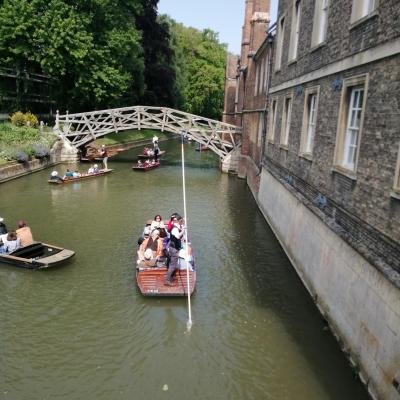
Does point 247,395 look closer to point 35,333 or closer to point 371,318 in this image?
point 371,318

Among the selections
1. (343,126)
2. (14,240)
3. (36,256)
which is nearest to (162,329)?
(36,256)

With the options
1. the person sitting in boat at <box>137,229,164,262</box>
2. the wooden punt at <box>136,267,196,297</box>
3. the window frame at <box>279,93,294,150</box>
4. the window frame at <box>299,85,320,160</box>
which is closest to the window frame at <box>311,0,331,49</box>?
the window frame at <box>299,85,320,160</box>

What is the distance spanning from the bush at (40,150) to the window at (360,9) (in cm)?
1964

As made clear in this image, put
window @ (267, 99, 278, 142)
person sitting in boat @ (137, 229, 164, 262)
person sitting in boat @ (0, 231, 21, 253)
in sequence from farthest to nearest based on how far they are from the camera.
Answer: window @ (267, 99, 278, 142), person sitting in boat @ (0, 231, 21, 253), person sitting in boat @ (137, 229, 164, 262)

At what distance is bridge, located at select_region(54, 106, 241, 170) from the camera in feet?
86.6

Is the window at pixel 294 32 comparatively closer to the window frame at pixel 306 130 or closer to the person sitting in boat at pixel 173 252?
the window frame at pixel 306 130

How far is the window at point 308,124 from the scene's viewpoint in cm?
1049

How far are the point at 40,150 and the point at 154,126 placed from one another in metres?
6.74

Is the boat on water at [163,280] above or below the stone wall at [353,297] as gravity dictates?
below

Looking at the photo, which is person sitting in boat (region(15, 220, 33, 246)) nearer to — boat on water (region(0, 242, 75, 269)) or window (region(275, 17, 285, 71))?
boat on water (region(0, 242, 75, 269))

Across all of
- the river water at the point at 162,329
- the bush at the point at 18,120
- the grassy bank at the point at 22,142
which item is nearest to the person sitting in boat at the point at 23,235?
the river water at the point at 162,329

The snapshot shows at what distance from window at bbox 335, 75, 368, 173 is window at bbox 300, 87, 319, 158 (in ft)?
6.98

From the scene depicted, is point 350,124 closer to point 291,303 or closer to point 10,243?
point 291,303

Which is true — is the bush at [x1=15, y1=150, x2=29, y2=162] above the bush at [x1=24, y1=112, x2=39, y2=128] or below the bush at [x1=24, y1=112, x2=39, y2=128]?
below
